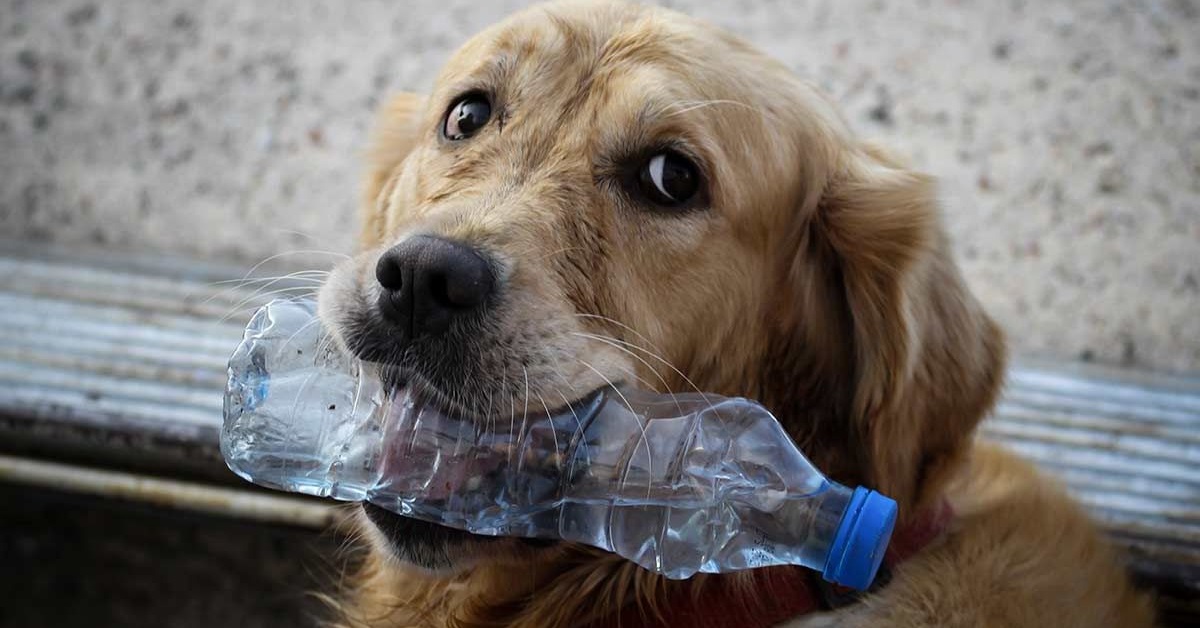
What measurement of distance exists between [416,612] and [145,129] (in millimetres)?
2643

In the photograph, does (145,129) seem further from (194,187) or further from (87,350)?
Result: (87,350)

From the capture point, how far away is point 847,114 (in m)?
3.62

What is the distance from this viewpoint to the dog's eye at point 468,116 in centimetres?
212

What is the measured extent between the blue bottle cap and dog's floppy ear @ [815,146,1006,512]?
335mm

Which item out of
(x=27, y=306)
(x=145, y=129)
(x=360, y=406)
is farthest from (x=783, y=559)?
(x=145, y=129)

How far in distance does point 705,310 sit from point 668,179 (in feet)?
0.83

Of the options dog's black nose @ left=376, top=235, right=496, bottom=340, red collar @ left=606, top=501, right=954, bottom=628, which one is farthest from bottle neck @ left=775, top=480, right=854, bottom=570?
dog's black nose @ left=376, top=235, right=496, bottom=340

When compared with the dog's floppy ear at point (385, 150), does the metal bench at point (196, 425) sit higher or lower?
lower

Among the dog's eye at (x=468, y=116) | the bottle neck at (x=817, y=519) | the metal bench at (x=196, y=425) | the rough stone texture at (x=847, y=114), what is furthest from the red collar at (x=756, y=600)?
the rough stone texture at (x=847, y=114)

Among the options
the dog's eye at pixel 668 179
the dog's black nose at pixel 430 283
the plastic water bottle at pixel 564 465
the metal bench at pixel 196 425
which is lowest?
the metal bench at pixel 196 425

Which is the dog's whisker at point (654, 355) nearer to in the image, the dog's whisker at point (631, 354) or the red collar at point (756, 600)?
the dog's whisker at point (631, 354)

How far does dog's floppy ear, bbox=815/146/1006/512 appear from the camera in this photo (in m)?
1.95

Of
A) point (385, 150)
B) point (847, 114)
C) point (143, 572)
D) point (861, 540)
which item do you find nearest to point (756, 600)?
point (861, 540)

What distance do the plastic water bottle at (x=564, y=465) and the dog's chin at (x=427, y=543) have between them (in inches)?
0.7
